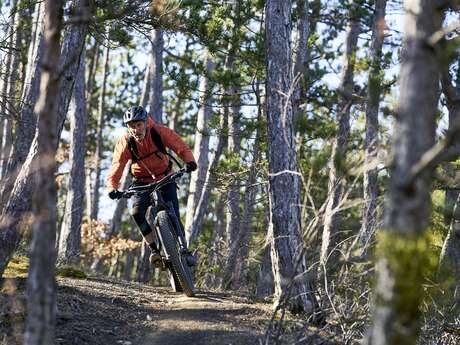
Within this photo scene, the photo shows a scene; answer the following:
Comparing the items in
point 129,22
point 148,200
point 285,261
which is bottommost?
point 285,261

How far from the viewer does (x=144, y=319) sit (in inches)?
327

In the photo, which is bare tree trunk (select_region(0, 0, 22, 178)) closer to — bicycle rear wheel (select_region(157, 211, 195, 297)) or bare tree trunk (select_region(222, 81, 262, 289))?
bicycle rear wheel (select_region(157, 211, 195, 297))

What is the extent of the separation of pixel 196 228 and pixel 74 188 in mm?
3032

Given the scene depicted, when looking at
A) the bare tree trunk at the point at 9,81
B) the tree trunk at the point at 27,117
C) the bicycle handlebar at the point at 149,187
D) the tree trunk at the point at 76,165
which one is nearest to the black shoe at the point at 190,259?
the bicycle handlebar at the point at 149,187

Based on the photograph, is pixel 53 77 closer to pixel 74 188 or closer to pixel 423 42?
pixel 423 42

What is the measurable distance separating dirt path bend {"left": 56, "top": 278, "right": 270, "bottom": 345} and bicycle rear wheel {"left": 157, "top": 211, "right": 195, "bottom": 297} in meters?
0.27

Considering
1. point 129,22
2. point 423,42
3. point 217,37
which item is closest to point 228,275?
point 217,37

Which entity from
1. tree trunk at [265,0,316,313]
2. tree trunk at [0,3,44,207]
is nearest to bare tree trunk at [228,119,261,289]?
tree trunk at [0,3,44,207]

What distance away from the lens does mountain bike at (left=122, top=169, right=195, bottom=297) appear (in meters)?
9.11

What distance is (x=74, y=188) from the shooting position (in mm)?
18500

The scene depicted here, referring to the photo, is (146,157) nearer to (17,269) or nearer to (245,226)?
(17,269)

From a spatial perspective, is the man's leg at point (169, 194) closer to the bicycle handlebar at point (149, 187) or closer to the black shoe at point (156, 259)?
the bicycle handlebar at point (149, 187)

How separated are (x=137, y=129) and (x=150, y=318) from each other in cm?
220

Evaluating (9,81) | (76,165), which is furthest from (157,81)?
(9,81)
